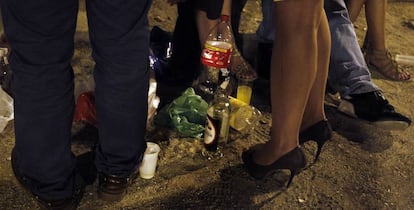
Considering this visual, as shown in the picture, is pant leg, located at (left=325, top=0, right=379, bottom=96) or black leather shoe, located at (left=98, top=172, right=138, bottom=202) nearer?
black leather shoe, located at (left=98, top=172, right=138, bottom=202)

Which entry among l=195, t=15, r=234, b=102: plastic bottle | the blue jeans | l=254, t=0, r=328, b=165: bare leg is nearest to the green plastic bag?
l=195, t=15, r=234, b=102: plastic bottle

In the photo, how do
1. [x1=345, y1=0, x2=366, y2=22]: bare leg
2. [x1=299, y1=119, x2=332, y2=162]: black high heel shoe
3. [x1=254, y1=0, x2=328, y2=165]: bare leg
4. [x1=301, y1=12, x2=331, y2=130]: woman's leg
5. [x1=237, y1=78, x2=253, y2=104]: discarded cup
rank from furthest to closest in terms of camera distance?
[x1=345, y1=0, x2=366, y2=22]: bare leg, [x1=237, y1=78, x2=253, y2=104]: discarded cup, [x1=299, y1=119, x2=332, y2=162]: black high heel shoe, [x1=301, y1=12, x2=331, y2=130]: woman's leg, [x1=254, y1=0, x2=328, y2=165]: bare leg

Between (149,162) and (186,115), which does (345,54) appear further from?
(149,162)

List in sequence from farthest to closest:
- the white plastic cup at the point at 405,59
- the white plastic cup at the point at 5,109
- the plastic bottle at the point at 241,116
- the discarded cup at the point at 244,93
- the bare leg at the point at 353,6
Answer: the white plastic cup at the point at 405,59 < the bare leg at the point at 353,6 < the discarded cup at the point at 244,93 < the plastic bottle at the point at 241,116 < the white plastic cup at the point at 5,109

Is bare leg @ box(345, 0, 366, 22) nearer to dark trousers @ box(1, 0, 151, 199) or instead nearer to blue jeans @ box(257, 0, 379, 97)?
blue jeans @ box(257, 0, 379, 97)

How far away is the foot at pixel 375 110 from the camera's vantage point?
8.72 feet

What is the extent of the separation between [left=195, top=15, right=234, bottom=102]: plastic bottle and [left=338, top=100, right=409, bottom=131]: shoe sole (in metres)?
0.60

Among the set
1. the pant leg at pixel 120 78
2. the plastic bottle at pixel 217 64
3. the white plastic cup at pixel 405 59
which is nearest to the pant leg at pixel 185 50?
the plastic bottle at pixel 217 64

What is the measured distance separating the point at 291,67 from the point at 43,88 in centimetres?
82

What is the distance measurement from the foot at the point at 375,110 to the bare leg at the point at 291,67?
2.40 feet

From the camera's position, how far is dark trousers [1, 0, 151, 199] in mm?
1612

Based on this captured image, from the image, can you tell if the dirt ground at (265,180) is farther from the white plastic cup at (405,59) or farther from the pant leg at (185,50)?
the white plastic cup at (405,59)

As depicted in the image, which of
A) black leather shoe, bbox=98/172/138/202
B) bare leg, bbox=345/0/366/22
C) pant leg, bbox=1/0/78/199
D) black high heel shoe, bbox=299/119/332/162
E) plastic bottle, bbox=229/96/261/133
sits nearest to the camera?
pant leg, bbox=1/0/78/199

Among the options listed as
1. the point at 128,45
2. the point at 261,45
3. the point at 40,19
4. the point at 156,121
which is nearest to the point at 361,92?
the point at 261,45
